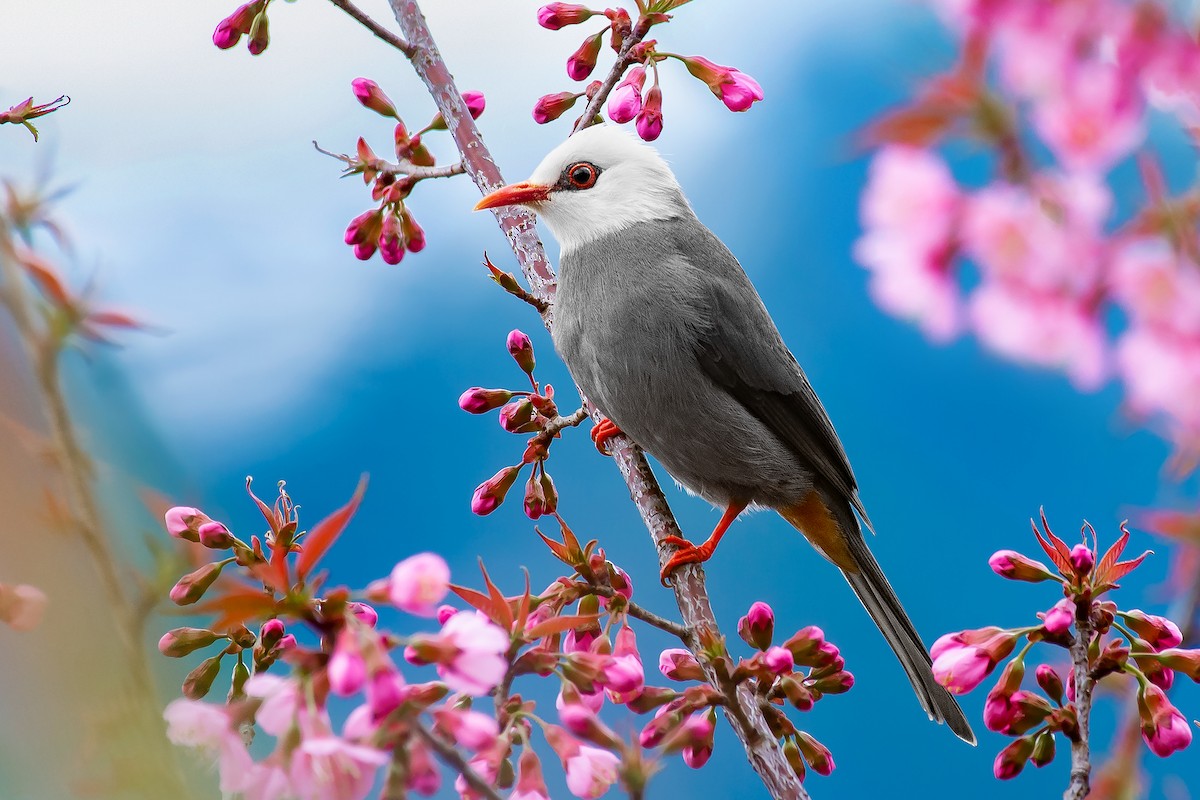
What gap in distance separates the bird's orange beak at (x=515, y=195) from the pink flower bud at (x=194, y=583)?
4.03 feet

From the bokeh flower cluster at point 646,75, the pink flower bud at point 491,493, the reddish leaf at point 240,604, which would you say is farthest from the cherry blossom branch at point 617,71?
the reddish leaf at point 240,604

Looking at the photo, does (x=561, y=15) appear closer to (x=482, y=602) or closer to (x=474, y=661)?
(x=482, y=602)

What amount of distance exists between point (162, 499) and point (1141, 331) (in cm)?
88

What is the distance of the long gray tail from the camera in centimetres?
256

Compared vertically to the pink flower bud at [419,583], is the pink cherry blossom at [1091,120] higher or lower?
higher

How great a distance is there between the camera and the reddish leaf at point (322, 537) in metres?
0.98

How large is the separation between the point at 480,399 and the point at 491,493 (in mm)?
225

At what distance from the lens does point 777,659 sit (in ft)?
5.70

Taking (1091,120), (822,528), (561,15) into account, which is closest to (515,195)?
(561,15)

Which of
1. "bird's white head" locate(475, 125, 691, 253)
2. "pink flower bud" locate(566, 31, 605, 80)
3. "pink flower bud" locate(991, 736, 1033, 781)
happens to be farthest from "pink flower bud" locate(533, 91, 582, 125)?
Result: "pink flower bud" locate(991, 736, 1033, 781)

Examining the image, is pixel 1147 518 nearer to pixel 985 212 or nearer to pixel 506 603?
pixel 985 212

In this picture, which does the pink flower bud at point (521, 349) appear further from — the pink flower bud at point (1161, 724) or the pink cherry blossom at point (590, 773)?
the pink flower bud at point (1161, 724)

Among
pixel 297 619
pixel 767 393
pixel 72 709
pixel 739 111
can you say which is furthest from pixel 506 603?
pixel 767 393

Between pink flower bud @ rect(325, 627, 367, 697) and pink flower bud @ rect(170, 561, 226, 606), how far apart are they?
79 cm
